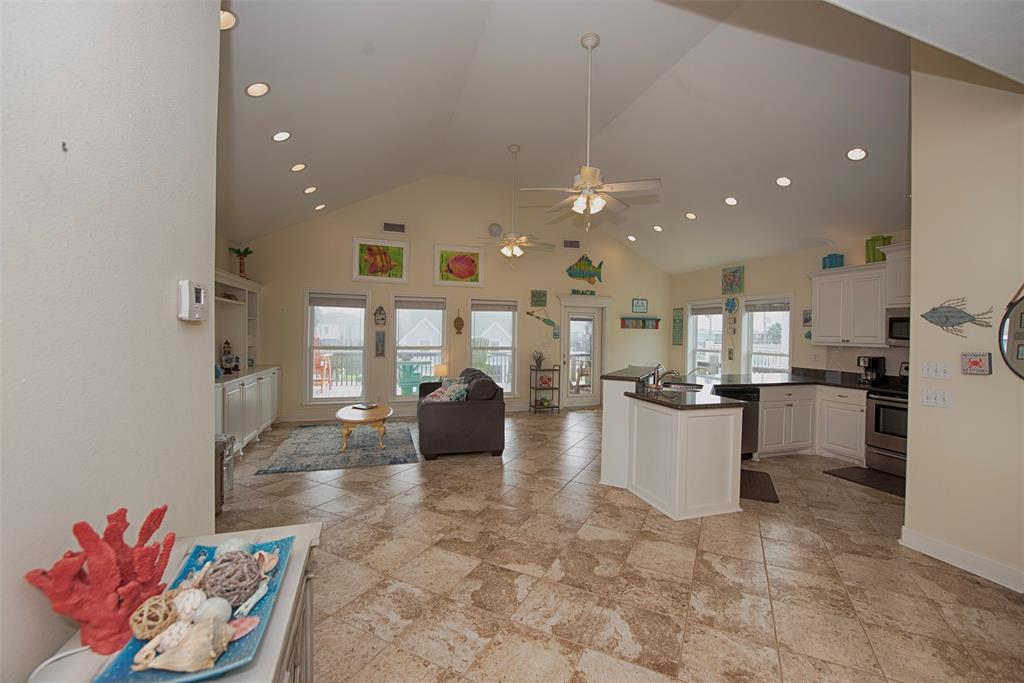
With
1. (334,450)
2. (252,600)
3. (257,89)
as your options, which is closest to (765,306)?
(334,450)

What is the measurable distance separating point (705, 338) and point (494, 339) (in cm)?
380

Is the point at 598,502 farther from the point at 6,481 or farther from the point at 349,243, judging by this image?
the point at 349,243

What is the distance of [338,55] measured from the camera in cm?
286

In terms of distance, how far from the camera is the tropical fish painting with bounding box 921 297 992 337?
2.49m

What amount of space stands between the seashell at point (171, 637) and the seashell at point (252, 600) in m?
0.10

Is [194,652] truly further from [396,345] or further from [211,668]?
[396,345]

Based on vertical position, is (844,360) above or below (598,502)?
above

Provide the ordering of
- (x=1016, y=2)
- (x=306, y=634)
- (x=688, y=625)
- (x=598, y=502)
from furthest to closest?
(x=598, y=502), (x=688, y=625), (x=1016, y=2), (x=306, y=634)

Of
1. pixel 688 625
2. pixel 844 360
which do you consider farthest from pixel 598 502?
pixel 844 360

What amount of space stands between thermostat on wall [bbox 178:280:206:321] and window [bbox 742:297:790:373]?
269 inches

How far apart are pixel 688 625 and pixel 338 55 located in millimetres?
3895

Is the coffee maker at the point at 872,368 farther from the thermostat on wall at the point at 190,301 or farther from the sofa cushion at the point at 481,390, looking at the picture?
the thermostat on wall at the point at 190,301

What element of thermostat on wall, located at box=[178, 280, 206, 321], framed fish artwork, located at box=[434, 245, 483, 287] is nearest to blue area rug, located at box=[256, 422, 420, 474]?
framed fish artwork, located at box=[434, 245, 483, 287]

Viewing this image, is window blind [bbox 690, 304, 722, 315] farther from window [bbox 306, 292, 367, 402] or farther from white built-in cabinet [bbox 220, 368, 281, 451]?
white built-in cabinet [bbox 220, 368, 281, 451]
